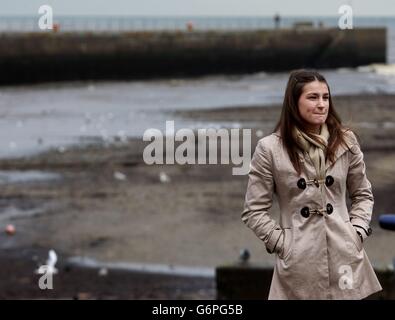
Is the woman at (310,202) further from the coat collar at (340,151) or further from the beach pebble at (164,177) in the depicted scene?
the beach pebble at (164,177)

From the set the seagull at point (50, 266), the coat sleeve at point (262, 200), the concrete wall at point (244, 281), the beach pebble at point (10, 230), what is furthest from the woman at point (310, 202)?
the beach pebble at point (10, 230)

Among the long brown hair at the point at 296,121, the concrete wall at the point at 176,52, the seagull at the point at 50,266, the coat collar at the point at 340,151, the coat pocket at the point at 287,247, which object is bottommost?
the seagull at the point at 50,266

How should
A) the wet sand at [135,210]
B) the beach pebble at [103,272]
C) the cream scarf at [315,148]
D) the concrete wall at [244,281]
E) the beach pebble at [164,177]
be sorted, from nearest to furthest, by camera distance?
the cream scarf at [315,148] → the concrete wall at [244,281] → the beach pebble at [103,272] → the wet sand at [135,210] → the beach pebble at [164,177]

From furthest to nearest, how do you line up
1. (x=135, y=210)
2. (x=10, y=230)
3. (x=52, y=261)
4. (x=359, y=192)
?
(x=135, y=210)
(x=10, y=230)
(x=52, y=261)
(x=359, y=192)

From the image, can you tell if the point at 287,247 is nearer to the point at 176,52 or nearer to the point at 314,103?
the point at 314,103

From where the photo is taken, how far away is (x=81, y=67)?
41625 millimetres

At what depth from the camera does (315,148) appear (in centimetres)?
284

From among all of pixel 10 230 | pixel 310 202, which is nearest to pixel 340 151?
pixel 310 202

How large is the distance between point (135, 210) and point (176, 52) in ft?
110

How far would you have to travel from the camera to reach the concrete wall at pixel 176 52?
40253 millimetres

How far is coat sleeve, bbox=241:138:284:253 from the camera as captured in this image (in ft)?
9.37

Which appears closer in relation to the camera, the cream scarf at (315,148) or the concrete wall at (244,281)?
the cream scarf at (315,148)

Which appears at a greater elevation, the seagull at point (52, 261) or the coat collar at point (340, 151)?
the coat collar at point (340, 151)

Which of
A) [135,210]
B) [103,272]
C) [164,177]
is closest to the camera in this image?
[103,272]
